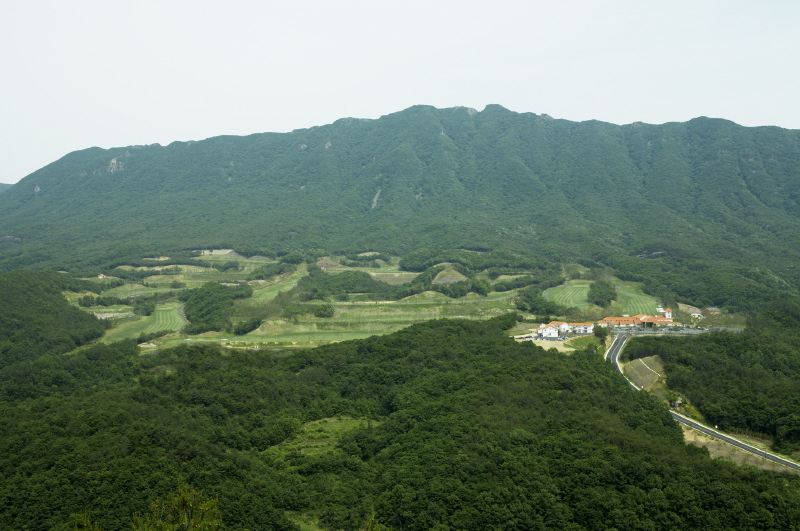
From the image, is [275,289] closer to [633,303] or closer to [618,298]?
[618,298]

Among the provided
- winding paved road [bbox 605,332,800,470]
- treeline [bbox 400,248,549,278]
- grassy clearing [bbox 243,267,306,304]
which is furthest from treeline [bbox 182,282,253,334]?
winding paved road [bbox 605,332,800,470]

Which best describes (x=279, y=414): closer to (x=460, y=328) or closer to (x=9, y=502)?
(x=9, y=502)

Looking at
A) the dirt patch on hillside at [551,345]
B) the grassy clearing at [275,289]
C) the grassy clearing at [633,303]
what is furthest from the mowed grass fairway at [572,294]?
the grassy clearing at [275,289]

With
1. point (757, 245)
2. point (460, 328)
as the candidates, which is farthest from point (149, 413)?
point (757, 245)

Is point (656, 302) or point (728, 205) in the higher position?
point (728, 205)

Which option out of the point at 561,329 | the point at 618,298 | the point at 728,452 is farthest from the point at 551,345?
the point at 618,298
